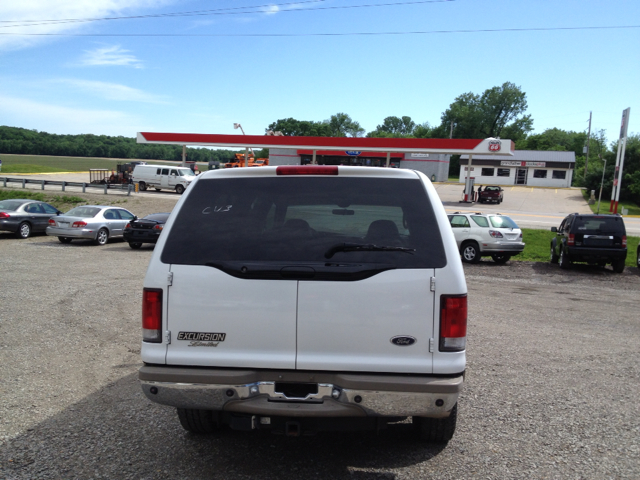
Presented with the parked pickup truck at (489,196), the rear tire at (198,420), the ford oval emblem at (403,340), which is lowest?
the rear tire at (198,420)

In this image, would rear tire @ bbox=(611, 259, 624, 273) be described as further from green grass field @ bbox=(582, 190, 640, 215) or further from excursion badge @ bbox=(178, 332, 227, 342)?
green grass field @ bbox=(582, 190, 640, 215)

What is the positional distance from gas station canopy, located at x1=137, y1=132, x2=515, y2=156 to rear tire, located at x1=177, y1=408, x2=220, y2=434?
3739 cm

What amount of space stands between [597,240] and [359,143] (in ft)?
90.0

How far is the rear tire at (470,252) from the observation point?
1782 cm

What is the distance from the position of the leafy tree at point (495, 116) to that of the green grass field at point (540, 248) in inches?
3667

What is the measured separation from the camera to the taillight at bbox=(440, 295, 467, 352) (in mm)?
3158

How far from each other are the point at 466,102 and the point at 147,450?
407ft

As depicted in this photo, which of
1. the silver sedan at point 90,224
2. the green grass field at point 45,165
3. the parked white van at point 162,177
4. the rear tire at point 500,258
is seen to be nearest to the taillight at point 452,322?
the rear tire at point 500,258

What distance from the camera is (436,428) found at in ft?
13.0

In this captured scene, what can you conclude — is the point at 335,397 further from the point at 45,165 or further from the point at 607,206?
the point at 45,165

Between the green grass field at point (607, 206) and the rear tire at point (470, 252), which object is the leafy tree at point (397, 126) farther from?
the rear tire at point (470, 252)

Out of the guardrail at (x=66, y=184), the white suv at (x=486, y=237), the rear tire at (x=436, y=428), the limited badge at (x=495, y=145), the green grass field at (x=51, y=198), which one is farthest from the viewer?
the limited badge at (x=495, y=145)

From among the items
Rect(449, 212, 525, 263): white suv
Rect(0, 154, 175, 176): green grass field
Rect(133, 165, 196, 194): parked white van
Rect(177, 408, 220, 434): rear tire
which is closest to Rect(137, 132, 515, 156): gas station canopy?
Rect(133, 165, 196, 194): parked white van

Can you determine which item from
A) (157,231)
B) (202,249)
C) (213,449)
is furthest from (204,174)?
(157,231)
